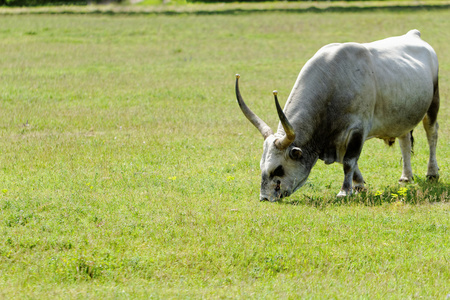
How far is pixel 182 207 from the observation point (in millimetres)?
8367

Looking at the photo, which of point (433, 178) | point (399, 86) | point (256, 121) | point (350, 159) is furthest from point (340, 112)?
point (433, 178)

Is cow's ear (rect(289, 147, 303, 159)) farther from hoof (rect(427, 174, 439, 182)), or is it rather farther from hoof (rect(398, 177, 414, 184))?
hoof (rect(427, 174, 439, 182))

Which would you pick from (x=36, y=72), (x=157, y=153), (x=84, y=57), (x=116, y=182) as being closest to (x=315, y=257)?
(x=116, y=182)

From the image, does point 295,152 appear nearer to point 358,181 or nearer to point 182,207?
point 358,181

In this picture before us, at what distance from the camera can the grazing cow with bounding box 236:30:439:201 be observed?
28.8ft

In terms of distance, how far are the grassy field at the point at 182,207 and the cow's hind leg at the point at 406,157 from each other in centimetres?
20

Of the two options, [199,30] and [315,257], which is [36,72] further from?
[315,257]

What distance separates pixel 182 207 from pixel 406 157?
4627 millimetres

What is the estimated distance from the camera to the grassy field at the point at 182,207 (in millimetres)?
6188

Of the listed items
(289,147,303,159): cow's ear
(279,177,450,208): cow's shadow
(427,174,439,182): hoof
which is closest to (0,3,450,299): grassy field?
(279,177,450,208): cow's shadow

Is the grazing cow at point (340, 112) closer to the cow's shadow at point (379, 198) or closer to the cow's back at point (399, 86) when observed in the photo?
the cow's back at point (399, 86)

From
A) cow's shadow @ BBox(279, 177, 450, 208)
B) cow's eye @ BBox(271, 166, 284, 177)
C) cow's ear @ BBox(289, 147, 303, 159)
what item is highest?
cow's ear @ BBox(289, 147, 303, 159)

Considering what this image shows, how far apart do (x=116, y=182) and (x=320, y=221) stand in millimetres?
3550

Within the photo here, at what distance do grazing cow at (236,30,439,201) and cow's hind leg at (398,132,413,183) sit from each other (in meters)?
0.60
